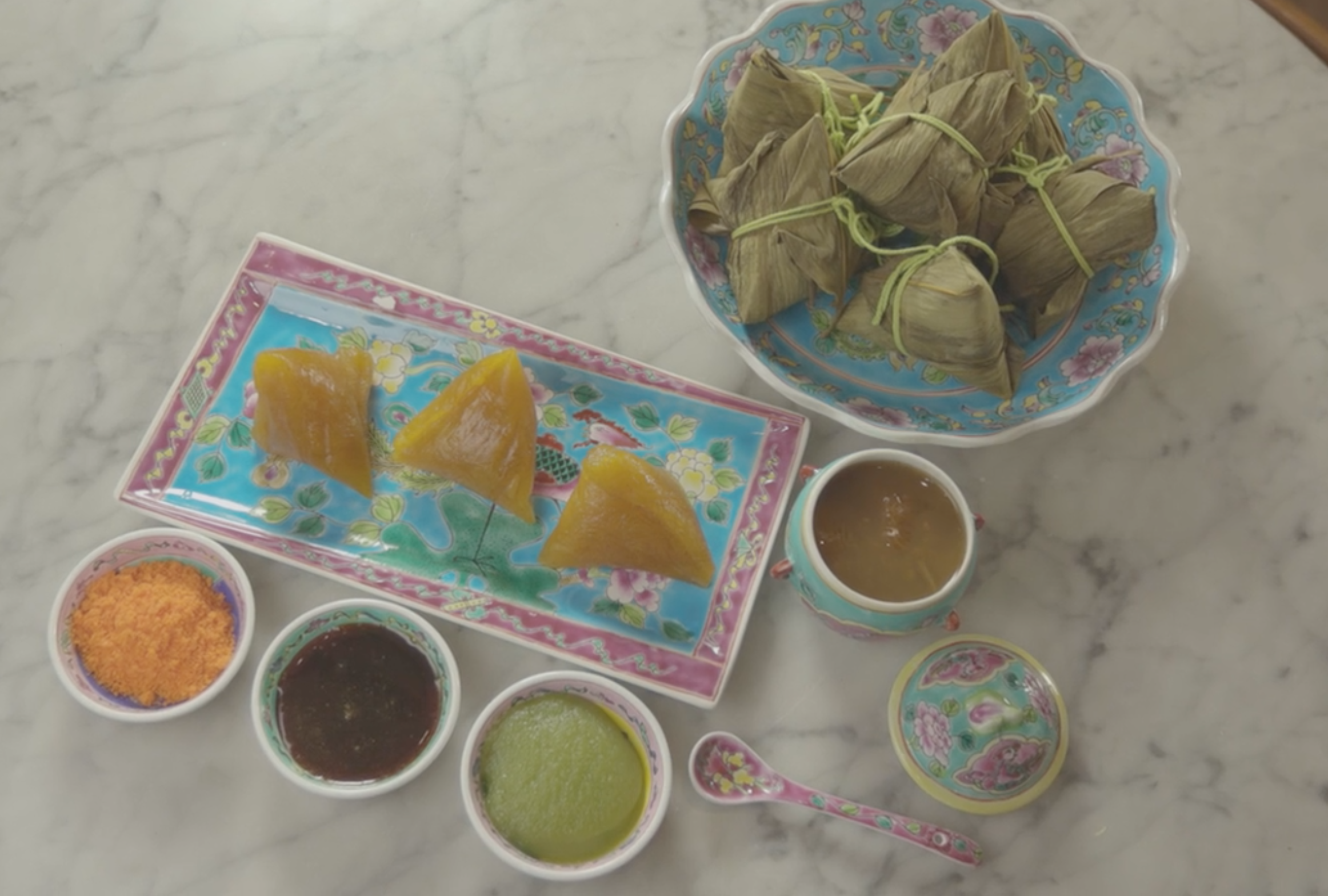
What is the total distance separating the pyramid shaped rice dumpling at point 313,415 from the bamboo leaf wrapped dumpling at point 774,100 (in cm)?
49

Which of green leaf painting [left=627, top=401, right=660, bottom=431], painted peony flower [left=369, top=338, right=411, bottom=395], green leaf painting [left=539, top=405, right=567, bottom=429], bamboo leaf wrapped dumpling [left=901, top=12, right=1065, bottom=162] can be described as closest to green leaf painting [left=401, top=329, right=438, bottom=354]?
painted peony flower [left=369, top=338, right=411, bottom=395]

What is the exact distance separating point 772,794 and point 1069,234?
650mm

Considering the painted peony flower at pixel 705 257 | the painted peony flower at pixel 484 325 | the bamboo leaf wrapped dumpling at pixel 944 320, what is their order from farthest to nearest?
the painted peony flower at pixel 484 325, the painted peony flower at pixel 705 257, the bamboo leaf wrapped dumpling at pixel 944 320

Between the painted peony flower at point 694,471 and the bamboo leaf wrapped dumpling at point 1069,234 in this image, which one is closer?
the bamboo leaf wrapped dumpling at point 1069,234

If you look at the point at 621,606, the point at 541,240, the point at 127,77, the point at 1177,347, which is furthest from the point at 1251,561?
the point at 127,77

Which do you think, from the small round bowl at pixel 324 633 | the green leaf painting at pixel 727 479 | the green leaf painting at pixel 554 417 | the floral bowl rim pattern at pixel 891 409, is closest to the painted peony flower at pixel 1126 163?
the floral bowl rim pattern at pixel 891 409

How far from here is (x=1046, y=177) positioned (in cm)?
104

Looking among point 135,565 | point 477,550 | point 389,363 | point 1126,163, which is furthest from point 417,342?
point 1126,163

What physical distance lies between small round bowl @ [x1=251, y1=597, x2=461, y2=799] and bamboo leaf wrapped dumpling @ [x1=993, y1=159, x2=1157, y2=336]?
72 cm

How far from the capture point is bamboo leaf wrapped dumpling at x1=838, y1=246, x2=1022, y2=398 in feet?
3.19

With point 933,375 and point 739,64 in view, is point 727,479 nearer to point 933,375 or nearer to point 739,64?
point 933,375

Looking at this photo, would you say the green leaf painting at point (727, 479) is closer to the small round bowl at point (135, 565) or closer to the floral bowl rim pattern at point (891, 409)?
the floral bowl rim pattern at point (891, 409)

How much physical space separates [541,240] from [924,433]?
0.53 meters

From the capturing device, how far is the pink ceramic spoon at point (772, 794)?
103 centimetres
